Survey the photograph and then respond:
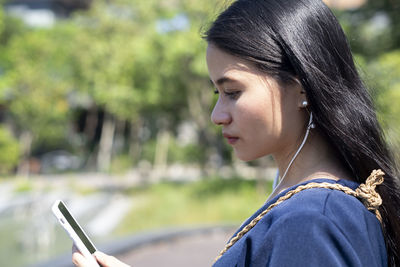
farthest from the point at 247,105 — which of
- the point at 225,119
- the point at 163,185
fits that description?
the point at 163,185

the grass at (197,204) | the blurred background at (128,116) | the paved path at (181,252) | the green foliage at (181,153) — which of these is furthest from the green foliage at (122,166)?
the paved path at (181,252)

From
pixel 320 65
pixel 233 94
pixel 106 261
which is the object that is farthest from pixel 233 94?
pixel 106 261

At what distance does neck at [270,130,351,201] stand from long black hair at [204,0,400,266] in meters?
0.02

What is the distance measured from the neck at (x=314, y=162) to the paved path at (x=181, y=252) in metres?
5.14

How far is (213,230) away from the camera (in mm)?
8461

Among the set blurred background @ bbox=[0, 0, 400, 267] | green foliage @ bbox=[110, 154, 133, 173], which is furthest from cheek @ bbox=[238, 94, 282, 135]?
green foliage @ bbox=[110, 154, 133, 173]

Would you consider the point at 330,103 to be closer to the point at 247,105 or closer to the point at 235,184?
the point at 247,105

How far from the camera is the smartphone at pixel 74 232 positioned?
4.44ft

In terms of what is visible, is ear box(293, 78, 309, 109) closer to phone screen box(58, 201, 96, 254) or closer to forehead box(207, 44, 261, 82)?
forehead box(207, 44, 261, 82)

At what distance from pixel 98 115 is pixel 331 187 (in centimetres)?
3042

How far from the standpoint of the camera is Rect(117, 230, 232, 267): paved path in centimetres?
651

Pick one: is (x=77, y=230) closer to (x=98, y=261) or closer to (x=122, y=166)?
(x=98, y=261)

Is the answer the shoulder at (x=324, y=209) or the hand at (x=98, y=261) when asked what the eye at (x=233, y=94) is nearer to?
the shoulder at (x=324, y=209)

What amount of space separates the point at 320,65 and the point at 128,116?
1818 centimetres
